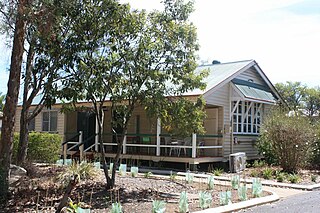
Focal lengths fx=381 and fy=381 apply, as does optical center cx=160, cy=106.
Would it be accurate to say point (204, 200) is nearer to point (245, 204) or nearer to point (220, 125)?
point (245, 204)

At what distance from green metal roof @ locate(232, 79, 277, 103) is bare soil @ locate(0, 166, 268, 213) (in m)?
7.30

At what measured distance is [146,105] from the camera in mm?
9859

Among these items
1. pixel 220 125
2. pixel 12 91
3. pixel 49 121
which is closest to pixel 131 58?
pixel 12 91

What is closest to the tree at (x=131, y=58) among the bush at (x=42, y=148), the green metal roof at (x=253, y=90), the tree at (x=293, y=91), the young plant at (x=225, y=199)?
the young plant at (x=225, y=199)

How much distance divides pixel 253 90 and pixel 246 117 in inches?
56.3

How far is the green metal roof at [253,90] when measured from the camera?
714 inches

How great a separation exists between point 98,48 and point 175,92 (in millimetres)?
2440

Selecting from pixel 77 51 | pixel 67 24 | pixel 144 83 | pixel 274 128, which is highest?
pixel 67 24

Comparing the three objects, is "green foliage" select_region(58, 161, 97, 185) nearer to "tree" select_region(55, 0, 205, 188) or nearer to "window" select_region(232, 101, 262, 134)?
"tree" select_region(55, 0, 205, 188)

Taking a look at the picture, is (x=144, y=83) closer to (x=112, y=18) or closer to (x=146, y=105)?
(x=146, y=105)

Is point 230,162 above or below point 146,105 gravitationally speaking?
below

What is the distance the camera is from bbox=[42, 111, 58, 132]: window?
23884mm

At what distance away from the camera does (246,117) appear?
19.6m

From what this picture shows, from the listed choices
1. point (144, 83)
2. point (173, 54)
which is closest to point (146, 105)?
point (144, 83)
